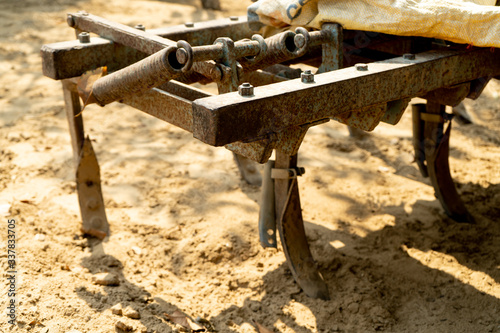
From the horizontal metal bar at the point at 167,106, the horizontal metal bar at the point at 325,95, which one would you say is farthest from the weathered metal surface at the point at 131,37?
the horizontal metal bar at the point at 325,95

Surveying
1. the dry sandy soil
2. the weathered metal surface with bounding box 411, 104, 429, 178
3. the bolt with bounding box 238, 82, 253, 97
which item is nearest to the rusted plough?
the bolt with bounding box 238, 82, 253, 97

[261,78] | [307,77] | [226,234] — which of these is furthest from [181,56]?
[226,234]

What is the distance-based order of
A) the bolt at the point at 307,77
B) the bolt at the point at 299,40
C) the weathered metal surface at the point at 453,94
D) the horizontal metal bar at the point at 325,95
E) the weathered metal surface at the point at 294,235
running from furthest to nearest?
1. the weathered metal surface at the point at 294,235
2. the weathered metal surface at the point at 453,94
3. the bolt at the point at 299,40
4. the bolt at the point at 307,77
5. the horizontal metal bar at the point at 325,95

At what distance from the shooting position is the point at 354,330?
2322mm

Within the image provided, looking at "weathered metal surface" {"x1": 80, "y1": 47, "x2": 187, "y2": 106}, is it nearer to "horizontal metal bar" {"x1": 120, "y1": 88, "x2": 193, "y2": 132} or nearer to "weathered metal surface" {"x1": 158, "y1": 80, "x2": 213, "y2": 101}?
"horizontal metal bar" {"x1": 120, "y1": 88, "x2": 193, "y2": 132}

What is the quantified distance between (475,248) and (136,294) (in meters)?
1.64

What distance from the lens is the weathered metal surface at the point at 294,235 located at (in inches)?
95.6

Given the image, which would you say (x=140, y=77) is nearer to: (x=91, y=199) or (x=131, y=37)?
(x=131, y=37)

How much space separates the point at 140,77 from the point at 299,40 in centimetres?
52

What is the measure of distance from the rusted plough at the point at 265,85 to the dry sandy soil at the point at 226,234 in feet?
0.64

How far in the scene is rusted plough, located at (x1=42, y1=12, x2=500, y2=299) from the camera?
1.67 m

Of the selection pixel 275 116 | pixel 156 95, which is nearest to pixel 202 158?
pixel 156 95

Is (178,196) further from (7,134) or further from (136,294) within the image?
(7,134)

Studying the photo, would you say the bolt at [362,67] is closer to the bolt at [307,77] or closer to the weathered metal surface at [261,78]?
the bolt at [307,77]
